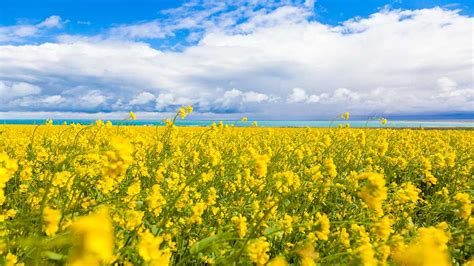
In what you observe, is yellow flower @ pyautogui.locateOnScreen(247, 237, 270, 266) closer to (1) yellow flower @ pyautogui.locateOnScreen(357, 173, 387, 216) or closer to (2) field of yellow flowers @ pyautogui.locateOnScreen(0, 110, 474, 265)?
(2) field of yellow flowers @ pyautogui.locateOnScreen(0, 110, 474, 265)

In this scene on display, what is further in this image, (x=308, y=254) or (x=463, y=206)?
(x=463, y=206)

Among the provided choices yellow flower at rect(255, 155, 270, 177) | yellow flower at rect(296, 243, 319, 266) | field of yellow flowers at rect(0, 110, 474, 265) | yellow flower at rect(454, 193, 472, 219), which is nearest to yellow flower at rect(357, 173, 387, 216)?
field of yellow flowers at rect(0, 110, 474, 265)

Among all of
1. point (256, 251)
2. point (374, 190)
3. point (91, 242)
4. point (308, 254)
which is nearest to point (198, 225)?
point (256, 251)

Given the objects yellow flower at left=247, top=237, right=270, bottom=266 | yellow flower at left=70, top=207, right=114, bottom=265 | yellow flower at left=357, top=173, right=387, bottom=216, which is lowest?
yellow flower at left=247, top=237, right=270, bottom=266

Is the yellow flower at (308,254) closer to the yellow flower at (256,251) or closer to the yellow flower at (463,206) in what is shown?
the yellow flower at (256,251)

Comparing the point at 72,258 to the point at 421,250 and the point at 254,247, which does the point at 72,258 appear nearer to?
the point at 421,250

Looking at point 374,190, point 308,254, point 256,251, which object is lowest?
point 256,251

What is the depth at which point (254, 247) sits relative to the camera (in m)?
2.15

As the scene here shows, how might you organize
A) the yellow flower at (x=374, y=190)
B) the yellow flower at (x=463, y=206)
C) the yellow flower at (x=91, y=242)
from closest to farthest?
1. the yellow flower at (x=91, y=242)
2. the yellow flower at (x=374, y=190)
3. the yellow flower at (x=463, y=206)

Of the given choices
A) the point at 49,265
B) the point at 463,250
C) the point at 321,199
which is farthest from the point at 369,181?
the point at 321,199

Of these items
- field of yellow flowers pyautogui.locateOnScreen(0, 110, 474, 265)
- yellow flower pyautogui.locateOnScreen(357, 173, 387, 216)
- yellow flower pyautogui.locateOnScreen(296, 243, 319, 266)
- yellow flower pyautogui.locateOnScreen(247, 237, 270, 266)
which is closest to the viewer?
field of yellow flowers pyautogui.locateOnScreen(0, 110, 474, 265)

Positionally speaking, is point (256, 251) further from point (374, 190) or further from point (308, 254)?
point (374, 190)

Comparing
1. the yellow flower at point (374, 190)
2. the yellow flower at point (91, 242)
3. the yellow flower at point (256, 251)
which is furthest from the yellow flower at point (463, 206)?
the yellow flower at point (91, 242)

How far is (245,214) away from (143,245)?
2.43 metres
